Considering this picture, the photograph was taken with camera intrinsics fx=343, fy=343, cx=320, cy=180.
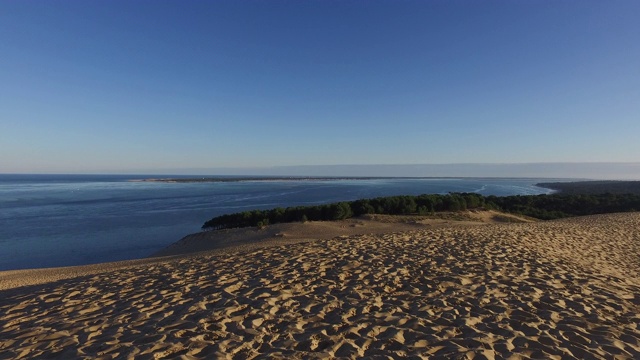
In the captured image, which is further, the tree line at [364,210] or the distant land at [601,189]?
the distant land at [601,189]

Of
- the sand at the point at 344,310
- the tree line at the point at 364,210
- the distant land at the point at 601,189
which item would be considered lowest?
the distant land at the point at 601,189

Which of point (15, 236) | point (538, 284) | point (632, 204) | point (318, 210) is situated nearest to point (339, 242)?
point (538, 284)

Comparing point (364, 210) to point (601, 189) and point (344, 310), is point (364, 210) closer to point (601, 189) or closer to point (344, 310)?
point (344, 310)

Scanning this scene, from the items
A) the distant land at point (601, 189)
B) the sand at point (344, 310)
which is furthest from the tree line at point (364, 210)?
the distant land at point (601, 189)

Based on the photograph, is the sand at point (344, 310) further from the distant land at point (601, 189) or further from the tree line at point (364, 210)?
the distant land at point (601, 189)

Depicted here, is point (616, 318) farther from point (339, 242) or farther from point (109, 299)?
point (109, 299)

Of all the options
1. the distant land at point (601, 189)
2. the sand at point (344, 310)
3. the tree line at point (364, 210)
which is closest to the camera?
the sand at point (344, 310)

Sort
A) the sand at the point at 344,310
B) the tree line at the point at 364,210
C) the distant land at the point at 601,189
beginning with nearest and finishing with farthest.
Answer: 1. the sand at the point at 344,310
2. the tree line at the point at 364,210
3. the distant land at the point at 601,189

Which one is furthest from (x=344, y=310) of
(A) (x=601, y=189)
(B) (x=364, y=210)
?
(A) (x=601, y=189)

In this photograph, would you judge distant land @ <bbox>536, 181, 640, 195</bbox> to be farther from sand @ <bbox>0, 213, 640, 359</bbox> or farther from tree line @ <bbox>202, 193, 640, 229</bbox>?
sand @ <bbox>0, 213, 640, 359</bbox>
